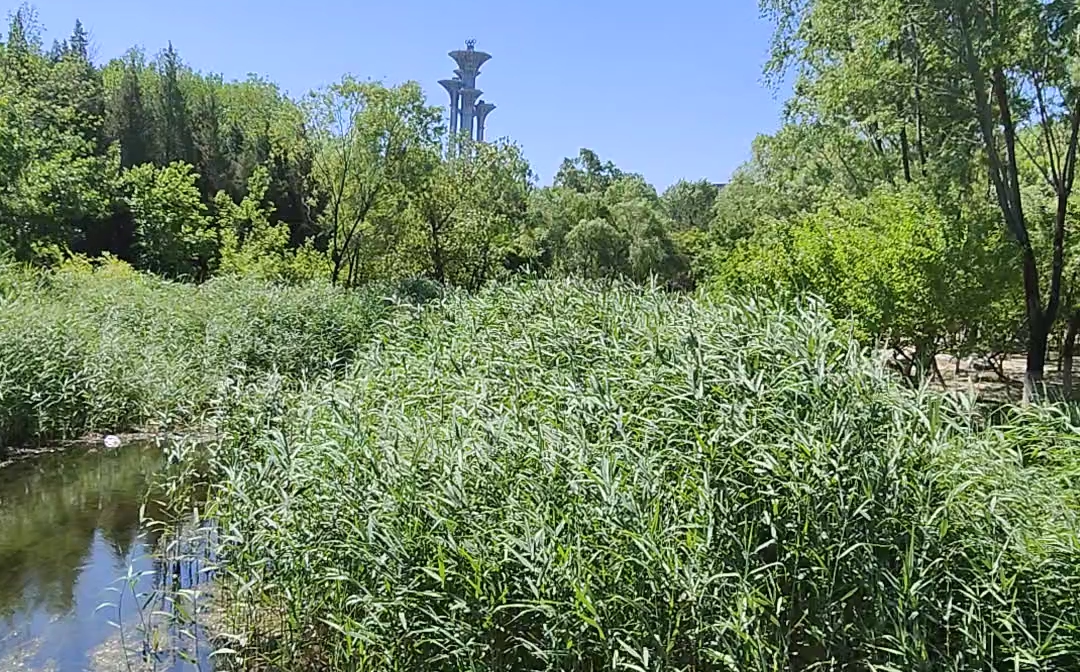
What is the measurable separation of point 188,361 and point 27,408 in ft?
7.16

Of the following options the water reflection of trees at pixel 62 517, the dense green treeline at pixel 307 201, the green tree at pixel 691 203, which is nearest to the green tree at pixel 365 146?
the dense green treeline at pixel 307 201

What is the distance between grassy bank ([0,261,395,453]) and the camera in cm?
855

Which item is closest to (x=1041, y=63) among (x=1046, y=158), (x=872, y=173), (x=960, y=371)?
(x=1046, y=158)

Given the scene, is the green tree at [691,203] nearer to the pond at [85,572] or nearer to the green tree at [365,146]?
the green tree at [365,146]

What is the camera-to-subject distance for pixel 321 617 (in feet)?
12.8

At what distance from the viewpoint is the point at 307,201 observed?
20.8m

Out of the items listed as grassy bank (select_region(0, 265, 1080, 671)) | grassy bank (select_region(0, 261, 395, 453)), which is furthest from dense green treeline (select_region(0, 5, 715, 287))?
grassy bank (select_region(0, 265, 1080, 671))

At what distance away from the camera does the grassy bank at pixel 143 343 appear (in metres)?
8.55

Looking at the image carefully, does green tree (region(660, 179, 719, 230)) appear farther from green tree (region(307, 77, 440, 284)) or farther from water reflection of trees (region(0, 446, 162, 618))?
water reflection of trees (region(0, 446, 162, 618))

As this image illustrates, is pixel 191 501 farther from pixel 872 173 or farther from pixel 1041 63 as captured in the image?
pixel 872 173

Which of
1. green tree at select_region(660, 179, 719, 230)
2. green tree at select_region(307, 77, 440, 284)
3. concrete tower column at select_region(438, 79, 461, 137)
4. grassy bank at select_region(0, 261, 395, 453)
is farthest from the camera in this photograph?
concrete tower column at select_region(438, 79, 461, 137)

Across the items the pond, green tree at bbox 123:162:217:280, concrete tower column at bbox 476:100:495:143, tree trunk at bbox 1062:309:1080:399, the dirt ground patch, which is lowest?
the pond

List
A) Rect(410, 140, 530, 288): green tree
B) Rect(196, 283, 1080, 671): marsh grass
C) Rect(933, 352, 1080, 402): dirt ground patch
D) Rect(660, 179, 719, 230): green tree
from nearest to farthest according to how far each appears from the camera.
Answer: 1. Rect(196, 283, 1080, 671): marsh grass
2. Rect(933, 352, 1080, 402): dirt ground patch
3. Rect(410, 140, 530, 288): green tree
4. Rect(660, 179, 719, 230): green tree

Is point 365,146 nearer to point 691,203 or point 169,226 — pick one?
point 169,226
